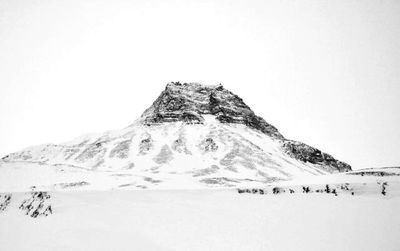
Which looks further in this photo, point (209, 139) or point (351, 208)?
point (209, 139)

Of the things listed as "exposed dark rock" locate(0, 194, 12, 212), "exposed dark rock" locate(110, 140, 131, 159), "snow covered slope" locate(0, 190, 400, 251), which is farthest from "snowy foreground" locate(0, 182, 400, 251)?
"exposed dark rock" locate(110, 140, 131, 159)

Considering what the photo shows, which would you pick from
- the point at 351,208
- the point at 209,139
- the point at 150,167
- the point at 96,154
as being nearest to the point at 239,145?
the point at 209,139

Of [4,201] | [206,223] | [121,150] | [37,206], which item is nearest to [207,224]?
[206,223]

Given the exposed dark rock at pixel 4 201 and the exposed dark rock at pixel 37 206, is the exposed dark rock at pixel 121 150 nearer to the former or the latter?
the exposed dark rock at pixel 4 201

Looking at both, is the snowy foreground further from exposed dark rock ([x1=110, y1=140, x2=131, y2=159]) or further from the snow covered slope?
exposed dark rock ([x1=110, y1=140, x2=131, y2=159])

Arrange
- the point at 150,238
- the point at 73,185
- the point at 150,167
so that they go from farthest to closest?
the point at 150,167 < the point at 73,185 < the point at 150,238

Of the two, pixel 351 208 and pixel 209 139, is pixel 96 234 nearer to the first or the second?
pixel 351 208

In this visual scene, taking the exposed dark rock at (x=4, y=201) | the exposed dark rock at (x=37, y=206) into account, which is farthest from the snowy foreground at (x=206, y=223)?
the exposed dark rock at (x=4, y=201)

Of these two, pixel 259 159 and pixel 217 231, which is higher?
pixel 259 159
